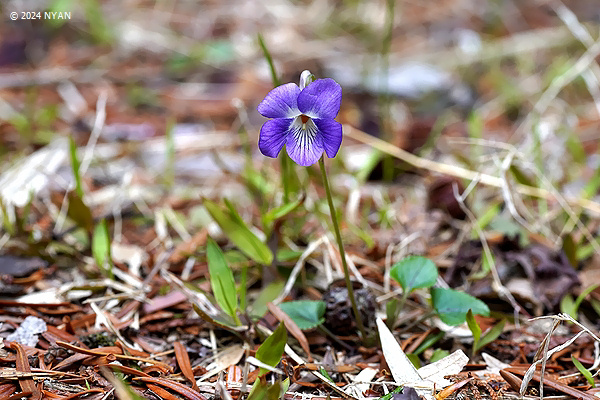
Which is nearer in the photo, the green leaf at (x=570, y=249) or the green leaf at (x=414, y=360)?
the green leaf at (x=414, y=360)

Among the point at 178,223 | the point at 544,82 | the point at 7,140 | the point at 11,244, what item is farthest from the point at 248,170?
the point at 544,82

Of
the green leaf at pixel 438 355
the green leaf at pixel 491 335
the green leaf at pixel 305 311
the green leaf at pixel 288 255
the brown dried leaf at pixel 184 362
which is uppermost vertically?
the green leaf at pixel 288 255

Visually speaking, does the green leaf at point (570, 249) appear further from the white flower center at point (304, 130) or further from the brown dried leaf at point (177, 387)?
the brown dried leaf at point (177, 387)

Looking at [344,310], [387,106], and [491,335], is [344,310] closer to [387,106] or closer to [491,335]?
[491,335]

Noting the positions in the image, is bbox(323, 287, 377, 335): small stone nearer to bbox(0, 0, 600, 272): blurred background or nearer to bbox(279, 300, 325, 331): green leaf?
bbox(279, 300, 325, 331): green leaf

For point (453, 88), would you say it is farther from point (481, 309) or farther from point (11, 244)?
point (11, 244)

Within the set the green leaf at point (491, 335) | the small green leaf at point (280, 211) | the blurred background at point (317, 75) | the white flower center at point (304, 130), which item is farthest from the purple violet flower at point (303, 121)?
the blurred background at point (317, 75)

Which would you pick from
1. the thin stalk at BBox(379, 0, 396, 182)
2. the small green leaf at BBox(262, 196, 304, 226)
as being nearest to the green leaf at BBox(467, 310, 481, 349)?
the small green leaf at BBox(262, 196, 304, 226)
